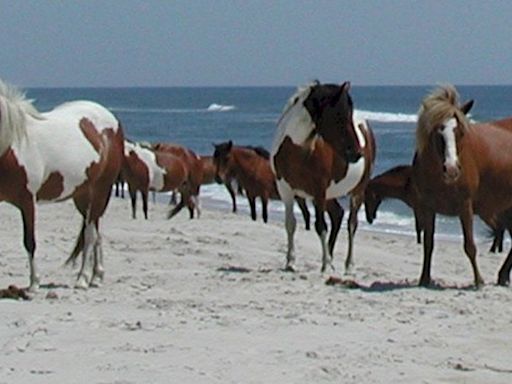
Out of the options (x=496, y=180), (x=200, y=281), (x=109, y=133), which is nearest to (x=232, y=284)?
(x=200, y=281)

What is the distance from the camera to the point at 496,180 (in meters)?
11.3

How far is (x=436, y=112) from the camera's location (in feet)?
36.0

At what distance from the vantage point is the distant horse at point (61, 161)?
10117 millimetres

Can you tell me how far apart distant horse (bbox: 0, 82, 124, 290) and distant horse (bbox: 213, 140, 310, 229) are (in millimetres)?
13159

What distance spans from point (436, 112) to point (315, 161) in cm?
172

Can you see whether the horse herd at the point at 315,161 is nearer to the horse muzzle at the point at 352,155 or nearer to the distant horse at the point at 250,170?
the horse muzzle at the point at 352,155

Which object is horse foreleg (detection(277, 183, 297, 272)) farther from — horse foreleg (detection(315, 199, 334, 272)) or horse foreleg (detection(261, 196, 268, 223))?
horse foreleg (detection(261, 196, 268, 223))

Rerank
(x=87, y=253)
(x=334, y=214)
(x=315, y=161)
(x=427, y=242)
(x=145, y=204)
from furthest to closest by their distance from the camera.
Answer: (x=145, y=204) → (x=334, y=214) → (x=315, y=161) → (x=427, y=242) → (x=87, y=253)

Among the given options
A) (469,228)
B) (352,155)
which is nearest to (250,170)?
(352,155)

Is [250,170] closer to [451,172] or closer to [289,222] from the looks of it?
[289,222]

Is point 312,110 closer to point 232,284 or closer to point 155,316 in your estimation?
point 232,284

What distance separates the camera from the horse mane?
10969mm

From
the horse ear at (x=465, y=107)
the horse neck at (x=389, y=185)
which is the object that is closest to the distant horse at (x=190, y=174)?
the horse neck at (x=389, y=185)

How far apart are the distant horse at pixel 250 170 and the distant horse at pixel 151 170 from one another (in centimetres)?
95
